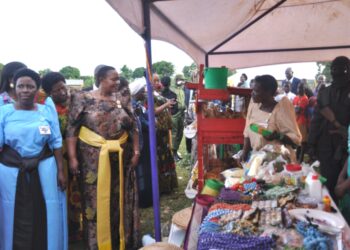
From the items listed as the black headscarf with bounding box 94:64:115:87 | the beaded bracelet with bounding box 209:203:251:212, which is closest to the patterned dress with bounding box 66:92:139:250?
the black headscarf with bounding box 94:64:115:87

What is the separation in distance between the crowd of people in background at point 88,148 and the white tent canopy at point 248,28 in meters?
0.86

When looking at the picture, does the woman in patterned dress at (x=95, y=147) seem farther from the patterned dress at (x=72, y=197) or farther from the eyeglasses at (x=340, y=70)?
the eyeglasses at (x=340, y=70)

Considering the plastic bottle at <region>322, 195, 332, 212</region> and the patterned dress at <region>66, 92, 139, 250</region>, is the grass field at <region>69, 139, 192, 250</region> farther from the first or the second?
the plastic bottle at <region>322, 195, 332, 212</region>

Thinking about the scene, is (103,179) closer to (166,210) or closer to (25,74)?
(25,74)

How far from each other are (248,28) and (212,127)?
2.03 m

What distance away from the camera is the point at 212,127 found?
3.74m

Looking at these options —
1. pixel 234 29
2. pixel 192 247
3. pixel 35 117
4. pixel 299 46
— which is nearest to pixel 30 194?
pixel 35 117

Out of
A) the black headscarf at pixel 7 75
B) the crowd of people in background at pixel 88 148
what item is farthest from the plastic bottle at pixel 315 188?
the black headscarf at pixel 7 75

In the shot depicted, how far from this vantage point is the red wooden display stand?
146 inches

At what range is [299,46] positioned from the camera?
18.5 feet

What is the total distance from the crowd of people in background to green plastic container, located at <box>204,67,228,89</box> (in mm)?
401

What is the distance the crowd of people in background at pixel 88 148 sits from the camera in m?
2.93

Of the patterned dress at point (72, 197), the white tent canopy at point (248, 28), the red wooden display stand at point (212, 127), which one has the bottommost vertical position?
the patterned dress at point (72, 197)

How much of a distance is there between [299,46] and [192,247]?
4.37m
